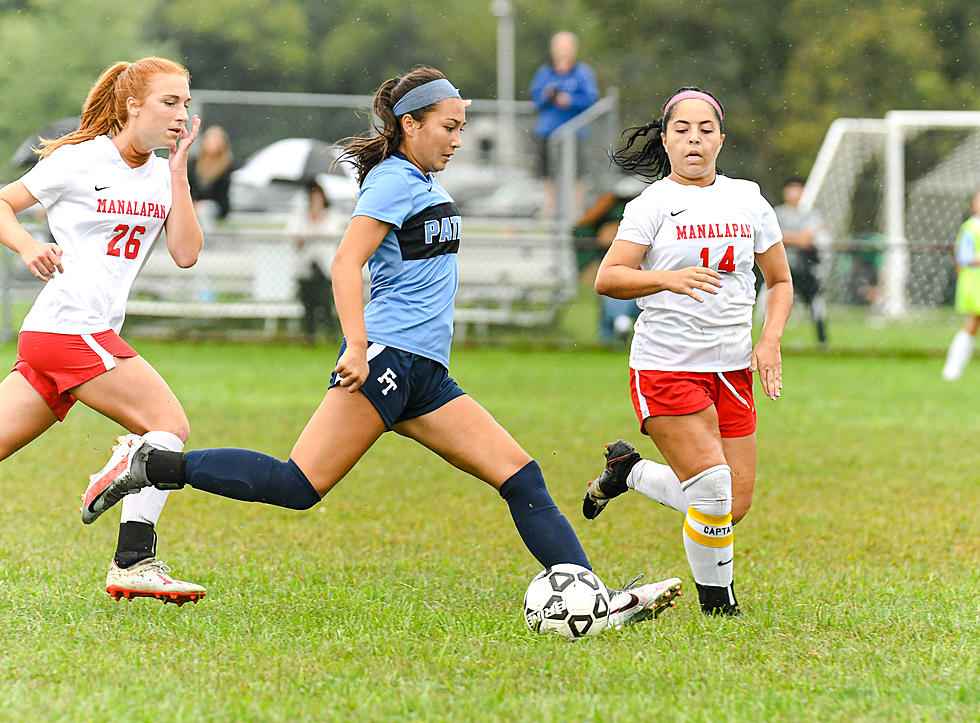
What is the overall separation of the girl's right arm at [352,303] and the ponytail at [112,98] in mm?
1010

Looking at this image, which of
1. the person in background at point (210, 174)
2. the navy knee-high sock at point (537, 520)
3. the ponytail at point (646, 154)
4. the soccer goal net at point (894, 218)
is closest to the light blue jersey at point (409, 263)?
the navy knee-high sock at point (537, 520)

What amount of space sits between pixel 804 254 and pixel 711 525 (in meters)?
12.6

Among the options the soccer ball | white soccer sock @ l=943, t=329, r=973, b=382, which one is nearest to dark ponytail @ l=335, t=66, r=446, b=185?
the soccer ball

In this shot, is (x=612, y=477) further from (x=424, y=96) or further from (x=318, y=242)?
(x=318, y=242)

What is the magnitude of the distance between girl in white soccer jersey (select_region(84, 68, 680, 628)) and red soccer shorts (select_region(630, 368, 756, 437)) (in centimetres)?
46

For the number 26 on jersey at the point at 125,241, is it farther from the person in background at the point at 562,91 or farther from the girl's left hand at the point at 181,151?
the person in background at the point at 562,91

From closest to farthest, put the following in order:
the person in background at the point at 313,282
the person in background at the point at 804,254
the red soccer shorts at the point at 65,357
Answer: the red soccer shorts at the point at 65,357 → the person in background at the point at 313,282 → the person in background at the point at 804,254

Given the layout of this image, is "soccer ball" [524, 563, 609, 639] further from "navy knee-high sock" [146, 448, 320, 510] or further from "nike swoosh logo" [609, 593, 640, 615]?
"navy knee-high sock" [146, 448, 320, 510]

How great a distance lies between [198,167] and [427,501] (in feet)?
35.8

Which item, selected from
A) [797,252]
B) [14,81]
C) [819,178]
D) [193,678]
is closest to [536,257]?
[797,252]

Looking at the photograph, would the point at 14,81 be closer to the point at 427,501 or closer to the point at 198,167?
the point at 198,167

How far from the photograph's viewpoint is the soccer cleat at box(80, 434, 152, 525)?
418 cm

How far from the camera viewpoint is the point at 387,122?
4246mm

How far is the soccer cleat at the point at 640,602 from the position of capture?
412 cm
